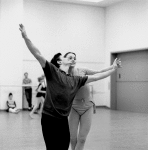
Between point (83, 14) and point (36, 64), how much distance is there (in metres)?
3.89

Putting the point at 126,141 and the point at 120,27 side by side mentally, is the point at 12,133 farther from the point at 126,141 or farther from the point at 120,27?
the point at 120,27

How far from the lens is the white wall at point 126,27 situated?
15.8m

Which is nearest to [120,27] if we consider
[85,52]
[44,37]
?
[85,52]

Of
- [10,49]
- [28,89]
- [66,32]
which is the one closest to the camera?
[10,49]

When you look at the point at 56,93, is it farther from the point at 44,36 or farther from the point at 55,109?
the point at 44,36

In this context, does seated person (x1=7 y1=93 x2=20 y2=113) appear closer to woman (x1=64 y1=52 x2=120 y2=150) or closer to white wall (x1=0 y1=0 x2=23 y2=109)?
white wall (x1=0 y1=0 x2=23 y2=109)

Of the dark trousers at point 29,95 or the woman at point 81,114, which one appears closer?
the woman at point 81,114

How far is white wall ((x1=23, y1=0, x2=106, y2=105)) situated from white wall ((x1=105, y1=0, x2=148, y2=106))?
0.53 metres

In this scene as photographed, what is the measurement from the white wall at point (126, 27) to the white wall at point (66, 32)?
0.53m

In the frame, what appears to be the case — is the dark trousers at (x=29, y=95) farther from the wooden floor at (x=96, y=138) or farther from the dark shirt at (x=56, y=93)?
the dark shirt at (x=56, y=93)

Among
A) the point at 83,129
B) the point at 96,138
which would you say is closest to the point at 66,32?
the point at 96,138

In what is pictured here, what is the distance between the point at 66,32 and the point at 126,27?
10.7 ft

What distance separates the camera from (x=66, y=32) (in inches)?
712

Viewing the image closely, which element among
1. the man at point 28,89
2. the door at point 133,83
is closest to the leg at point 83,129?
the door at point 133,83
